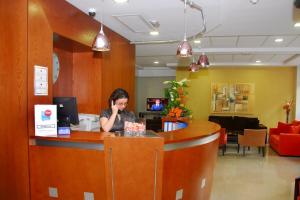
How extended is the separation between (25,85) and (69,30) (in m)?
1.22

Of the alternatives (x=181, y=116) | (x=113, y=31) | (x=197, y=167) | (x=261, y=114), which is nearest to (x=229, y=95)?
(x=261, y=114)

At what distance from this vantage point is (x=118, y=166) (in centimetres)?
278

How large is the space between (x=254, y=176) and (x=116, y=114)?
3.87 metres

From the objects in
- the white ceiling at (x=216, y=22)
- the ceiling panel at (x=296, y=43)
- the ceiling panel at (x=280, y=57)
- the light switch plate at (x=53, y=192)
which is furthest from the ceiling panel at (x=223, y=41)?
the light switch plate at (x=53, y=192)

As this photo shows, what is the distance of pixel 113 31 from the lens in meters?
5.58

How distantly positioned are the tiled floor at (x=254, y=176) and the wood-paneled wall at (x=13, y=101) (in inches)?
118

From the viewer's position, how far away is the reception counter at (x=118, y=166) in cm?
277

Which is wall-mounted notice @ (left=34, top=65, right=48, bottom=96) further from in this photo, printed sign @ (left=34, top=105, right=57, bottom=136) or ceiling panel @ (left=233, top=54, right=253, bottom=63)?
ceiling panel @ (left=233, top=54, right=253, bottom=63)

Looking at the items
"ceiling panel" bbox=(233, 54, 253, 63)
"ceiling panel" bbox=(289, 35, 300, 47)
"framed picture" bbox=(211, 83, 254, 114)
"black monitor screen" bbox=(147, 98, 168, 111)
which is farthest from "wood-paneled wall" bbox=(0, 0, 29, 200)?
"black monitor screen" bbox=(147, 98, 168, 111)

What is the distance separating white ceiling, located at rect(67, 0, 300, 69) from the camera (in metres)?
4.06

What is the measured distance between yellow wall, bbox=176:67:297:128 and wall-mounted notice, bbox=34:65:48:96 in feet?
27.0

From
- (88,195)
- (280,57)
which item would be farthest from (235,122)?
(88,195)

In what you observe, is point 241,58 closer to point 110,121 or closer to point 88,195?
point 110,121

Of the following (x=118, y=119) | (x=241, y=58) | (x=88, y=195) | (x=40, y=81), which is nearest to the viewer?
(x=88, y=195)
